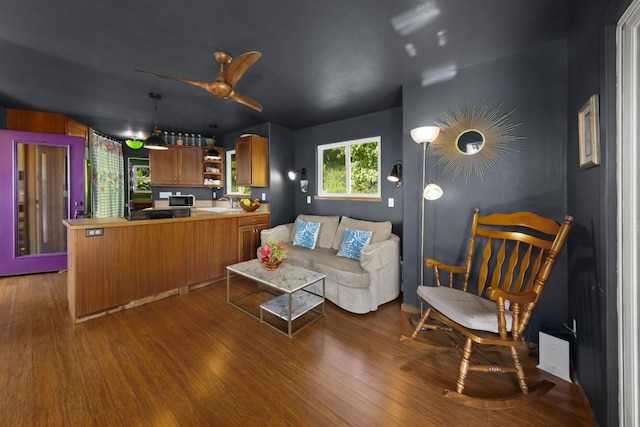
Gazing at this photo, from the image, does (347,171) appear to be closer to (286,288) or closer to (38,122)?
(286,288)

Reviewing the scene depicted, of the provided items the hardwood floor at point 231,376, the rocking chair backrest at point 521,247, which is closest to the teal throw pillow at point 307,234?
the hardwood floor at point 231,376

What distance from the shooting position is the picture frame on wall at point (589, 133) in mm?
1306

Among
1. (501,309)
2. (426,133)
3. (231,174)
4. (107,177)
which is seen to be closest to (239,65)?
(426,133)

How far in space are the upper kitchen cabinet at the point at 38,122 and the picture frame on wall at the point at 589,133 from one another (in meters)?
5.84

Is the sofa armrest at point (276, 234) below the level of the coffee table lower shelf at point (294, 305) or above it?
above

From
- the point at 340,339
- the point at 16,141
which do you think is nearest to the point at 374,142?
the point at 340,339

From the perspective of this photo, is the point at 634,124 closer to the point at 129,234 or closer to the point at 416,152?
the point at 416,152

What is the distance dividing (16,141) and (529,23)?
5.74 metres

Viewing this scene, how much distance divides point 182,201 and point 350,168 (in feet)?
11.1

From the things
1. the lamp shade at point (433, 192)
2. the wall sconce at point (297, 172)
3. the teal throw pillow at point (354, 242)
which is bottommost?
the teal throw pillow at point (354, 242)

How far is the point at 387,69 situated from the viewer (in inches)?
91.2

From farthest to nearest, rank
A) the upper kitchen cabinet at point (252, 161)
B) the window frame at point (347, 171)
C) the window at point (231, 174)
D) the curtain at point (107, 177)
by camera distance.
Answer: the window at point (231, 174) → the curtain at point (107, 177) → the upper kitchen cabinet at point (252, 161) → the window frame at point (347, 171)

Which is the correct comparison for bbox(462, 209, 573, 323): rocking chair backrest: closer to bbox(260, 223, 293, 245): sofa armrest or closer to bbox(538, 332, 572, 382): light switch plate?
bbox(538, 332, 572, 382): light switch plate

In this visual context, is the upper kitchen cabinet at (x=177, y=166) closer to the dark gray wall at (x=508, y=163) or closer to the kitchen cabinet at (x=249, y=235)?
the kitchen cabinet at (x=249, y=235)
